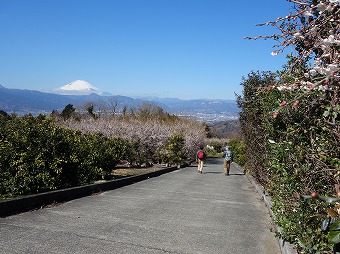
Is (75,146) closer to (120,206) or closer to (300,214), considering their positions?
→ (120,206)

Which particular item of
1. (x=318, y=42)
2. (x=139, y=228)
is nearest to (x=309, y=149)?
(x=318, y=42)

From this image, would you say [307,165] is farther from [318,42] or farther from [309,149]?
[318,42]

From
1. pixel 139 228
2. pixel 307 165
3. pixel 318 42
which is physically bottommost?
pixel 139 228

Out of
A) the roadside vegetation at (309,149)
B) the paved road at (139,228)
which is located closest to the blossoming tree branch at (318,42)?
the roadside vegetation at (309,149)

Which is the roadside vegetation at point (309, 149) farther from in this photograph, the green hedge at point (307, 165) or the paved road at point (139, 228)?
the paved road at point (139, 228)

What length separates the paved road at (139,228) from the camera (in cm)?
514

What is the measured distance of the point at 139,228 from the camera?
634cm

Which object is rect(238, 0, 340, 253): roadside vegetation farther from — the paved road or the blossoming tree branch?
the paved road

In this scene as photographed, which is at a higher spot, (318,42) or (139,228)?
(318,42)

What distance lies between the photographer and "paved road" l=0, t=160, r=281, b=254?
202 inches

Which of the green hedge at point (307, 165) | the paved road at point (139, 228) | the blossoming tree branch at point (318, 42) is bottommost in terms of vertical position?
the paved road at point (139, 228)

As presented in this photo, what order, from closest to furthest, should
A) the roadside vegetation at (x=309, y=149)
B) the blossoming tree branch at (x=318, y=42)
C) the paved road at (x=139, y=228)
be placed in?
the blossoming tree branch at (x=318, y=42), the roadside vegetation at (x=309, y=149), the paved road at (x=139, y=228)

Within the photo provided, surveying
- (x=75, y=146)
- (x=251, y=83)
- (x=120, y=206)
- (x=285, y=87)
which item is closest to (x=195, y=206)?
(x=120, y=206)

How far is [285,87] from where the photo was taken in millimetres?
2988
